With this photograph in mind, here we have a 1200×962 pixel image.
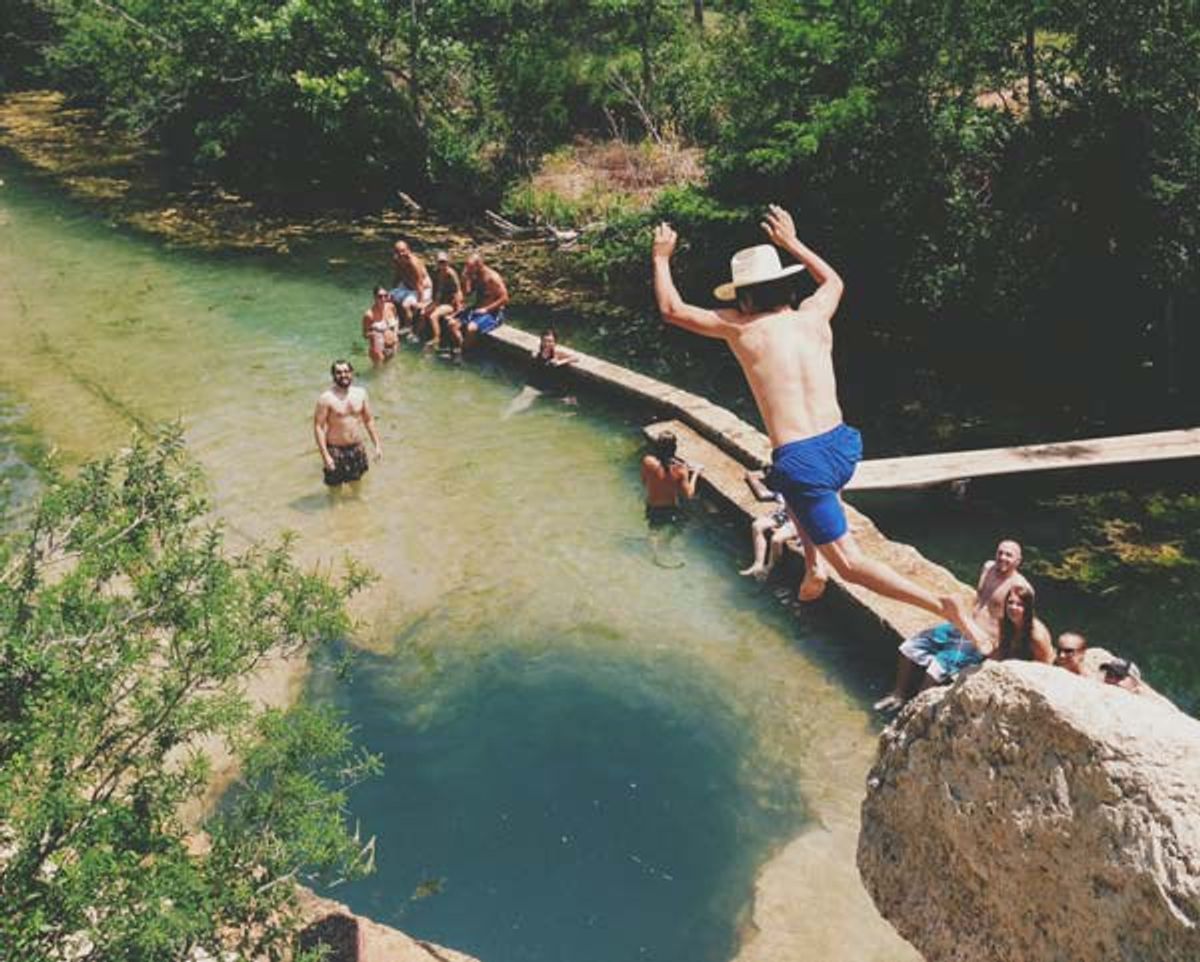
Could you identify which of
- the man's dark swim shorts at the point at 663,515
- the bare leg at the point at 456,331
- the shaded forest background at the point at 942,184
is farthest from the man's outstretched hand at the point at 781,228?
the bare leg at the point at 456,331

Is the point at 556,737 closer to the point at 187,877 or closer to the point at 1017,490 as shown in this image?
the point at 187,877

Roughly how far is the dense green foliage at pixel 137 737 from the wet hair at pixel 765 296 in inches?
100

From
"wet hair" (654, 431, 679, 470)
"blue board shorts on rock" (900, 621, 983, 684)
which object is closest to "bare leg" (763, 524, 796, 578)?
"wet hair" (654, 431, 679, 470)

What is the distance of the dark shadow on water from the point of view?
21.0 feet

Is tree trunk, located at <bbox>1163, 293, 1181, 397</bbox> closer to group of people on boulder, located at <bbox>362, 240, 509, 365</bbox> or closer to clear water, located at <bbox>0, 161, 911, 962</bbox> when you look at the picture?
clear water, located at <bbox>0, 161, 911, 962</bbox>

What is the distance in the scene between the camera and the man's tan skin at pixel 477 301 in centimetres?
1536

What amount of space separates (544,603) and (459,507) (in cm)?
206

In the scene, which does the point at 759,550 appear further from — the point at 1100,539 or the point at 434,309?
the point at 434,309

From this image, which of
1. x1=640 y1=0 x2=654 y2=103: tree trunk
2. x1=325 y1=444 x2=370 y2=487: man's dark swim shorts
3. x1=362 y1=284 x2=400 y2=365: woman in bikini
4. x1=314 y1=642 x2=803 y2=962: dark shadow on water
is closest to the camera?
x1=314 y1=642 x2=803 y2=962: dark shadow on water

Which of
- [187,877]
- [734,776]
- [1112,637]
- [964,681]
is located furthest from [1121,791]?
[1112,637]

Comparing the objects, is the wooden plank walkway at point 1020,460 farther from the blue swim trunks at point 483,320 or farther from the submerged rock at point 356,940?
the submerged rock at point 356,940

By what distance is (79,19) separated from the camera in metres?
29.7

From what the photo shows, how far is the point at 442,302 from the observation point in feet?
53.0

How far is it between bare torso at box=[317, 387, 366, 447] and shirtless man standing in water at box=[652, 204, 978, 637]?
650cm
